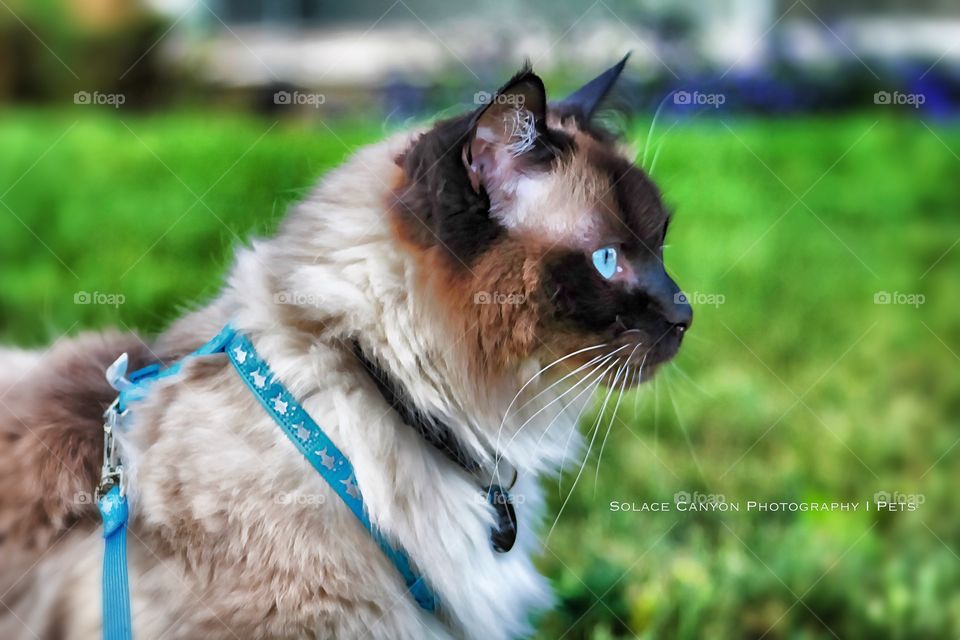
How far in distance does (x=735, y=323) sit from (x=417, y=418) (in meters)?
2.81

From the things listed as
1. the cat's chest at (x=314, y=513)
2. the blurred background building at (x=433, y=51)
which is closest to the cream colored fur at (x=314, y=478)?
the cat's chest at (x=314, y=513)

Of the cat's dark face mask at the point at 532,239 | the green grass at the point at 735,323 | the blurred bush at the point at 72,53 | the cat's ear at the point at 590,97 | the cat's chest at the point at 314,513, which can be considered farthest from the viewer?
the blurred bush at the point at 72,53

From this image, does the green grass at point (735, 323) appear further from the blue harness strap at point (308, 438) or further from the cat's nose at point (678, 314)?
the blue harness strap at point (308, 438)

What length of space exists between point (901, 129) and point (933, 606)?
4.32 metres

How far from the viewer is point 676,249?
15.4 feet

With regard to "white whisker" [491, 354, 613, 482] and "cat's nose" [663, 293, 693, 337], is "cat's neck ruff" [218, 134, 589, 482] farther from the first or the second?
"cat's nose" [663, 293, 693, 337]

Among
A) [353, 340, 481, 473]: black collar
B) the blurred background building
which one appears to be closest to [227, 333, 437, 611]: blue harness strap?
[353, 340, 481, 473]: black collar

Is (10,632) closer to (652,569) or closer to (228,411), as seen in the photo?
(228,411)

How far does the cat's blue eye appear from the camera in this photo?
6.35ft

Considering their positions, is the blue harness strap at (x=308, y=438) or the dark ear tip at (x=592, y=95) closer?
the blue harness strap at (x=308, y=438)

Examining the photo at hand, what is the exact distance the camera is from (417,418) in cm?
191

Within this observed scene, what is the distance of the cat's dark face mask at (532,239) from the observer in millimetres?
1835

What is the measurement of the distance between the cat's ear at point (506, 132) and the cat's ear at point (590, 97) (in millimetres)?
328

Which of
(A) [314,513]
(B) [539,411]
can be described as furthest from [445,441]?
(A) [314,513]
